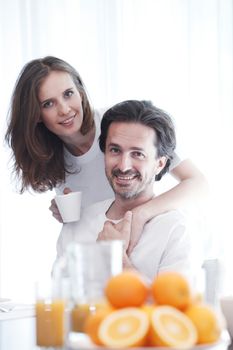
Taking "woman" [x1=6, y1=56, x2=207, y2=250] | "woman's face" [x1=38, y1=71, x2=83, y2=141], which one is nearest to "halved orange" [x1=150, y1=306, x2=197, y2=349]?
"woman" [x1=6, y1=56, x2=207, y2=250]

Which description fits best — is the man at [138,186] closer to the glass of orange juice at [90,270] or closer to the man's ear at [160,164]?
the man's ear at [160,164]

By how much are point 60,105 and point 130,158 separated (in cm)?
36

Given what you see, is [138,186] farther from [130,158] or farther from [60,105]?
[60,105]

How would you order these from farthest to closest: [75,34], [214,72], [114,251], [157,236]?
1. [75,34]
2. [214,72]
3. [157,236]
4. [114,251]

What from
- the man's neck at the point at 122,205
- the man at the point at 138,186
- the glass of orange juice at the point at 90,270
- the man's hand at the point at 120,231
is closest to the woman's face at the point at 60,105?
the man at the point at 138,186

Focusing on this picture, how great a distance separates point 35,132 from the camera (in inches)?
96.7

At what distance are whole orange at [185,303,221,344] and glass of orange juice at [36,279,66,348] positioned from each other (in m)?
0.38

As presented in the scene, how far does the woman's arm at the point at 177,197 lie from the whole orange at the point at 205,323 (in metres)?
1.07

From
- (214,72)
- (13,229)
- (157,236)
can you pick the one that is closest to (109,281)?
(157,236)

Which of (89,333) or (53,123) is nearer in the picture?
(89,333)

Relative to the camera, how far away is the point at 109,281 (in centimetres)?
104

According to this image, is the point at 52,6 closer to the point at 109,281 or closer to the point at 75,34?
the point at 75,34

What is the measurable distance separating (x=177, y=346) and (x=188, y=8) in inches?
105

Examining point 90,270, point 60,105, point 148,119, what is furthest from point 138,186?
point 90,270
